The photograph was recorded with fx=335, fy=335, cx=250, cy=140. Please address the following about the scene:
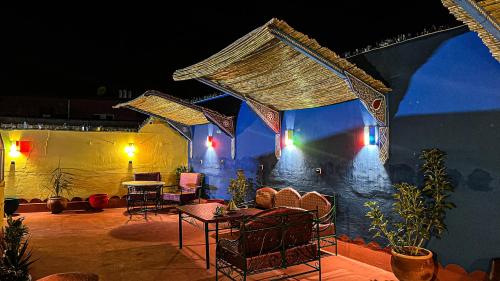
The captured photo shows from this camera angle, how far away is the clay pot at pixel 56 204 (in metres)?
9.73

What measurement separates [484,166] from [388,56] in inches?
82.4

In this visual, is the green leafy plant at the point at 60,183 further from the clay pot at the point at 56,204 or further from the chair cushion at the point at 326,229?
the chair cushion at the point at 326,229

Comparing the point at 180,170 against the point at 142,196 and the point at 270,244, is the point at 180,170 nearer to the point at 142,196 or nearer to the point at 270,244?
the point at 142,196

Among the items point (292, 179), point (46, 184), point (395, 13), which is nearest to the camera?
point (292, 179)

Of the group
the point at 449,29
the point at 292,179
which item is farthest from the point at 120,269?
the point at 449,29

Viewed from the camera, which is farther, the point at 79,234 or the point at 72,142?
the point at 72,142

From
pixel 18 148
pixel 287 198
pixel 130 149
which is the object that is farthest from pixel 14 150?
pixel 287 198

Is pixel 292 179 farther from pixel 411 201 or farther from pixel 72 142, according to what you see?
pixel 72 142

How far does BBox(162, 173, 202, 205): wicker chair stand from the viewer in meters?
10.1

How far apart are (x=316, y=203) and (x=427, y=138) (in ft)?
7.39

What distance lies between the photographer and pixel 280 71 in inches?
228

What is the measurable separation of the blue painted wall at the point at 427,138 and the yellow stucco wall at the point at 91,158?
6499 millimetres

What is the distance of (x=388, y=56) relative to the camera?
5.18 meters

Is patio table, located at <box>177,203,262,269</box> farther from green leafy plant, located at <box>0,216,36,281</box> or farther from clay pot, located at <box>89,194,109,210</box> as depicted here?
clay pot, located at <box>89,194,109,210</box>
